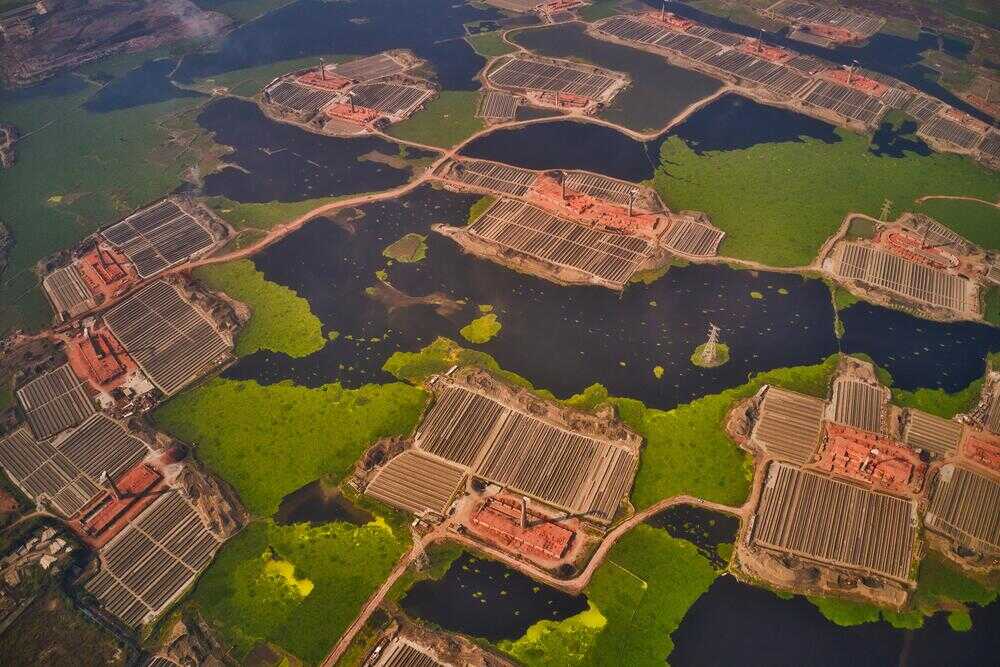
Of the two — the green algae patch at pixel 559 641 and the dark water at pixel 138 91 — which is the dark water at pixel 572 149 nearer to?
the dark water at pixel 138 91

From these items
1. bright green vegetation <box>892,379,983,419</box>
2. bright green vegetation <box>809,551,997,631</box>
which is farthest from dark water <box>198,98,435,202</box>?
bright green vegetation <box>809,551,997,631</box>

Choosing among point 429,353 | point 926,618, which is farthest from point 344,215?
point 926,618

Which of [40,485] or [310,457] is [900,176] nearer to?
[310,457]

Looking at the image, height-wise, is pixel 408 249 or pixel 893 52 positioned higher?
pixel 893 52

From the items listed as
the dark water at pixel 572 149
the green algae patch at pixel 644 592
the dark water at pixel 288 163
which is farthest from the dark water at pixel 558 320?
the dark water at pixel 572 149

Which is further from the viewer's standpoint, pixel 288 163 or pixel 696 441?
pixel 288 163

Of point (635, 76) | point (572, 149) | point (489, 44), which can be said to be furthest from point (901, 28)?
point (489, 44)

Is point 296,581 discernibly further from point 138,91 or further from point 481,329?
point 138,91
